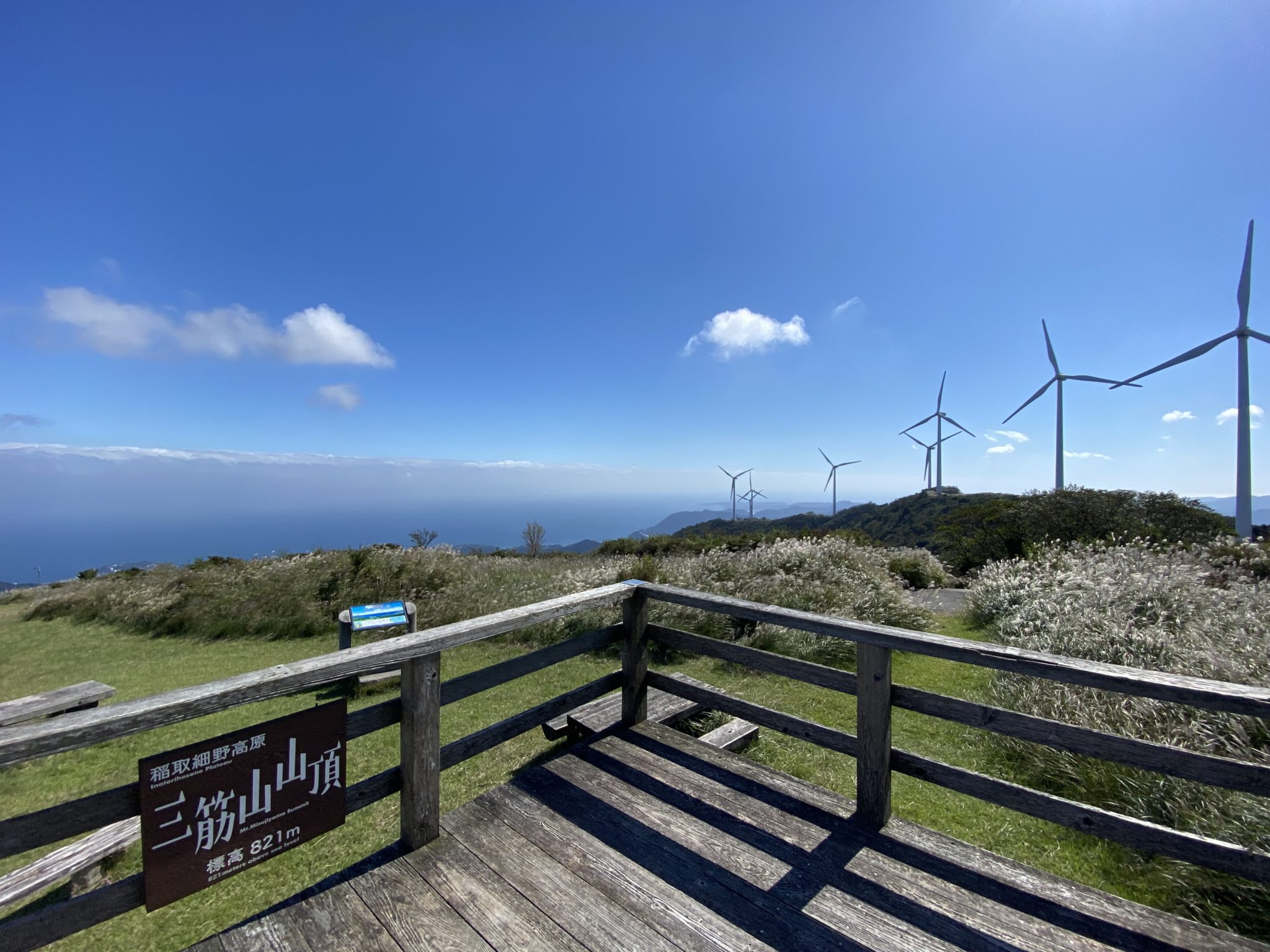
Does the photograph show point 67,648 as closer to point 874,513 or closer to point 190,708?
point 190,708

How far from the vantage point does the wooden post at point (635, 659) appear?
4.06m

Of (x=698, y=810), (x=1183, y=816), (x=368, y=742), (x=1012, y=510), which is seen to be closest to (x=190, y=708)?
(x=698, y=810)

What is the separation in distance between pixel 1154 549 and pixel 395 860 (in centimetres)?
1329

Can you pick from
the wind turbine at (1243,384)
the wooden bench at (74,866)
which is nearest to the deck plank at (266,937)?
the wooden bench at (74,866)

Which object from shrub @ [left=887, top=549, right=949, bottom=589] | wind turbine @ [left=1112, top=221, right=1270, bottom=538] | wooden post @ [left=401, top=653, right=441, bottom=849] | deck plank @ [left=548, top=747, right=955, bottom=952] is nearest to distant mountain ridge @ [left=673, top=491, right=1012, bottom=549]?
wind turbine @ [left=1112, top=221, right=1270, bottom=538]

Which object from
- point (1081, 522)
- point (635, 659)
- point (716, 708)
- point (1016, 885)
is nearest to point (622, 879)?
point (716, 708)

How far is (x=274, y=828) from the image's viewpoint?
231 cm

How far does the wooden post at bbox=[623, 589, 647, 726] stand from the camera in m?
4.06

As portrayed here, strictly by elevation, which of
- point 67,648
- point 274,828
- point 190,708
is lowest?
point 67,648

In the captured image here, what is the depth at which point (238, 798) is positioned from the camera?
7.29ft

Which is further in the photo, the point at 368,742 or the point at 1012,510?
the point at 1012,510

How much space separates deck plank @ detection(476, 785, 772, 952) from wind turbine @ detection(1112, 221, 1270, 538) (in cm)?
3049

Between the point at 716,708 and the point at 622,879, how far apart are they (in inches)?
50.8

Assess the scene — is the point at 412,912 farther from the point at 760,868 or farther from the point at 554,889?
the point at 760,868
